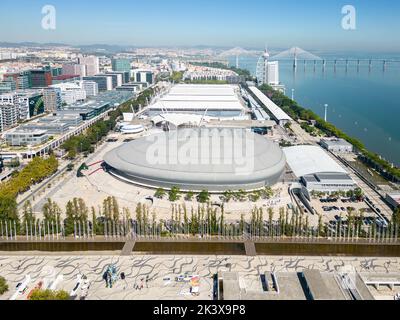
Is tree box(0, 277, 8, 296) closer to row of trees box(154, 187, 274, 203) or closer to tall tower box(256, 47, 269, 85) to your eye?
row of trees box(154, 187, 274, 203)

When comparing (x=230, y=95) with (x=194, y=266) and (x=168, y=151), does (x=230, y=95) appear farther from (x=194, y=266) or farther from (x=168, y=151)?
(x=194, y=266)

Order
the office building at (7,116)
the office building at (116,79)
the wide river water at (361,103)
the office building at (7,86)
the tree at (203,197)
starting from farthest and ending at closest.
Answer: the office building at (116,79)
the office building at (7,86)
the wide river water at (361,103)
the office building at (7,116)
the tree at (203,197)

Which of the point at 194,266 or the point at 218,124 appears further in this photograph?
the point at 218,124

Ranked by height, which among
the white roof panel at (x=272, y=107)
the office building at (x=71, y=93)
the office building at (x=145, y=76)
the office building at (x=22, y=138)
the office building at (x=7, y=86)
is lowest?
the office building at (x=22, y=138)

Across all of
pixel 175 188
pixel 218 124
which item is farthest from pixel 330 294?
pixel 218 124

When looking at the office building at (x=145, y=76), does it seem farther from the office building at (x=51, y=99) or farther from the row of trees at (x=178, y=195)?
the row of trees at (x=178, y=195)

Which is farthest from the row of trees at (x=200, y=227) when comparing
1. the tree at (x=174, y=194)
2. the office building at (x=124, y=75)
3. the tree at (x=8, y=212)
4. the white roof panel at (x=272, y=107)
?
the office building at (x=124, y=75)
